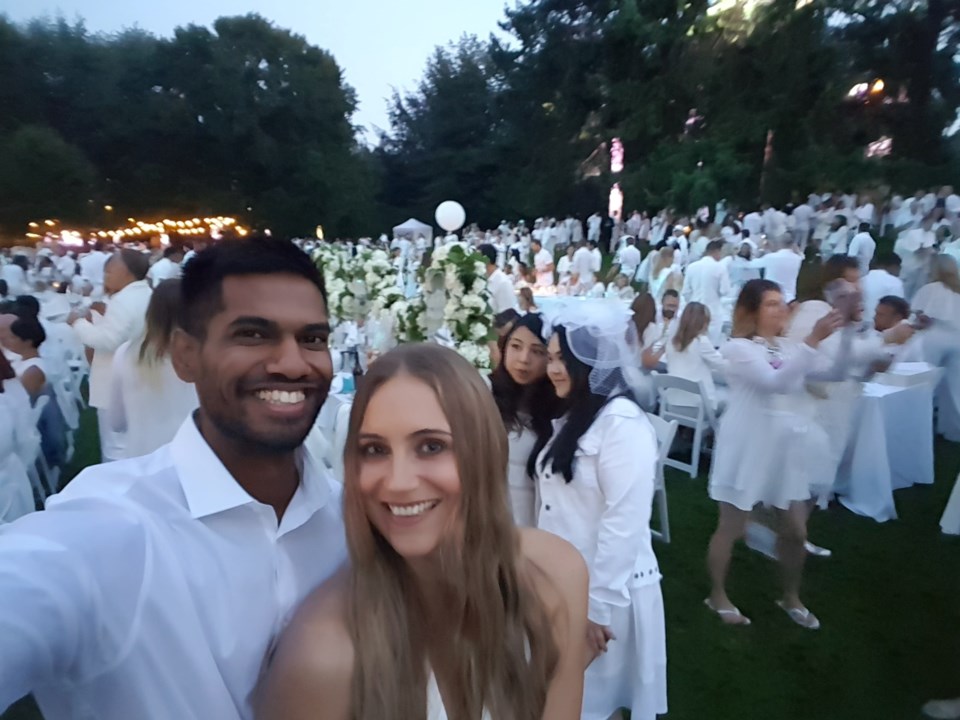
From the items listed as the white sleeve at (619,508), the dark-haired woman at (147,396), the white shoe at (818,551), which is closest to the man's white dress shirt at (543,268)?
the white shoe at (818,551)

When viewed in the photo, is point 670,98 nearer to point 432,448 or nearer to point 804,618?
point 804,618

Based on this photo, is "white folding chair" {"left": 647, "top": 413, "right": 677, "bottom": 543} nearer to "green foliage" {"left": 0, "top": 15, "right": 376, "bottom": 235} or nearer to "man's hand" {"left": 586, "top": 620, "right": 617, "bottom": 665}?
"man's hand" {"left": 586, "top": 620, "right": 617, "bottom": 665}

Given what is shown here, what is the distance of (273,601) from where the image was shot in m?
1.01

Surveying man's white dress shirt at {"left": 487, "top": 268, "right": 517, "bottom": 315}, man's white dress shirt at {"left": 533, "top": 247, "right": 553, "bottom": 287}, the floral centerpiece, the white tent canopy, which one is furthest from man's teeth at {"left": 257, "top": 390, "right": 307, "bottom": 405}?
man's white dress shirt at {"left": 533, "top": 247, "right": 553, "bottom": 287}

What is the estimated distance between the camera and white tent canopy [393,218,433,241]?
10594 mm

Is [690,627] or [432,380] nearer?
[432,380]

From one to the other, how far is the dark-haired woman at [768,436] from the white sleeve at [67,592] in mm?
2844

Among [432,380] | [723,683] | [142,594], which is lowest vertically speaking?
[723,683]

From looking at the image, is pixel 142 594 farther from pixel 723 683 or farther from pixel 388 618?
pixel 723 683

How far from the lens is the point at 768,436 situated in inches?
126

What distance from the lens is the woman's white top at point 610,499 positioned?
1967 mm

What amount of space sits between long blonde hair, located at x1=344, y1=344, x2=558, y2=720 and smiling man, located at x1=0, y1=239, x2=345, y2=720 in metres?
0.14

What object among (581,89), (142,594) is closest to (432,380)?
(142,594)

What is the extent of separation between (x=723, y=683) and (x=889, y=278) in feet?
14.5
